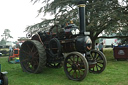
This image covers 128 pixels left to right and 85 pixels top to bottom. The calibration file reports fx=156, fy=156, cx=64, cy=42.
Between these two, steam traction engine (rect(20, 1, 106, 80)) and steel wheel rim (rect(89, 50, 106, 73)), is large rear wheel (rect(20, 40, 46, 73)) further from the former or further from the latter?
steel wheel rim (rect(89, 50, 106, 73))

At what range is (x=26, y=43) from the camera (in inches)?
239

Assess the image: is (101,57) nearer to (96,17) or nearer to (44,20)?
(96,17)

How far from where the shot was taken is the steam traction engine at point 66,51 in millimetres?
4688

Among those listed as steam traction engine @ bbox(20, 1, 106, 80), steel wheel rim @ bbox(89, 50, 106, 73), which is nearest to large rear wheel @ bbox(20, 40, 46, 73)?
steam traction engine @ bbox(20, 1, 106, 80)

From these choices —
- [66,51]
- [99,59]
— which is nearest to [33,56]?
[66,51]

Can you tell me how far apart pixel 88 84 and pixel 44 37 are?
8.84 feet

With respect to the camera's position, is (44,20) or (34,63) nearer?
(34,63)

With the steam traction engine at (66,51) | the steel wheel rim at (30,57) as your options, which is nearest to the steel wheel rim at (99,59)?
the steam traction engine at (66,51)

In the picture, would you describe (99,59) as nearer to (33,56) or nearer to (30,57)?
(33,56)

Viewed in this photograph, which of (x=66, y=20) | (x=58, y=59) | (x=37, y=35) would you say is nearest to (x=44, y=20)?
(x=66, y=20)

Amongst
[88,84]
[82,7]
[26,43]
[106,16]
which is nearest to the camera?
[88,84]

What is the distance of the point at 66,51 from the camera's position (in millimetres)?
5355

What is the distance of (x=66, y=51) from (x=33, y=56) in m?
1.25

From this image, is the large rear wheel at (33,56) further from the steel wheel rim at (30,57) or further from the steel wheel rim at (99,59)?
the steel wheel rim at (99,59)
